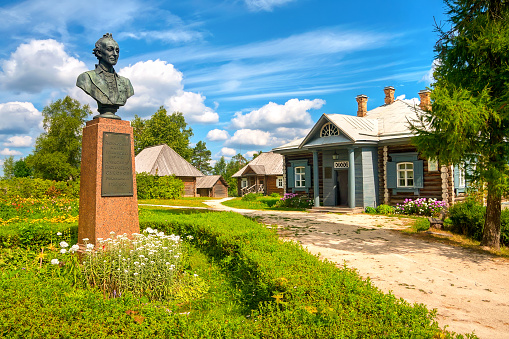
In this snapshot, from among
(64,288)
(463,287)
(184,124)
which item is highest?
(184,124)

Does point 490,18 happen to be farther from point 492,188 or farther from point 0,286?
point 0,286

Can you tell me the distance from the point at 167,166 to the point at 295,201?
757 inches

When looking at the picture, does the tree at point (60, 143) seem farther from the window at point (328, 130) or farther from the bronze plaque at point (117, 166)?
the bronze plaque at point (117, 166)

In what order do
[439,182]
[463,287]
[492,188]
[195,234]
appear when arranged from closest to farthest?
[463,287], [195,234], [492,188], [439,182]

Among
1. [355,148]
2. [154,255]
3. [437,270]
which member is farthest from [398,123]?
[154,255]

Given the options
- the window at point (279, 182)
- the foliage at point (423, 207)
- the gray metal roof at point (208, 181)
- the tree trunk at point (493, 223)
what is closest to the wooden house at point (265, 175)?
the window at point (279, 182)

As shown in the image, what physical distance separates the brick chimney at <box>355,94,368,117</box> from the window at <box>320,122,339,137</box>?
4.98 metres

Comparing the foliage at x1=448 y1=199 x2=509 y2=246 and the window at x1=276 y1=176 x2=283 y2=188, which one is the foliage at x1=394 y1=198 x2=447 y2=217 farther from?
the window at x1=276 y1=176 x2=283 y2=188

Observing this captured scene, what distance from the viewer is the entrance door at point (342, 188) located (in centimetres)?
2124

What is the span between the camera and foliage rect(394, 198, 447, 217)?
16.9 m

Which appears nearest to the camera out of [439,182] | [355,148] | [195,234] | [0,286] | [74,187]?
[0,286]

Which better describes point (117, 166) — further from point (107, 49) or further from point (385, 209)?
point (385, 209)

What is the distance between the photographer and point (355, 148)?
1898 cm

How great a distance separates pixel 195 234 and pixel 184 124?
5119 centimetres
